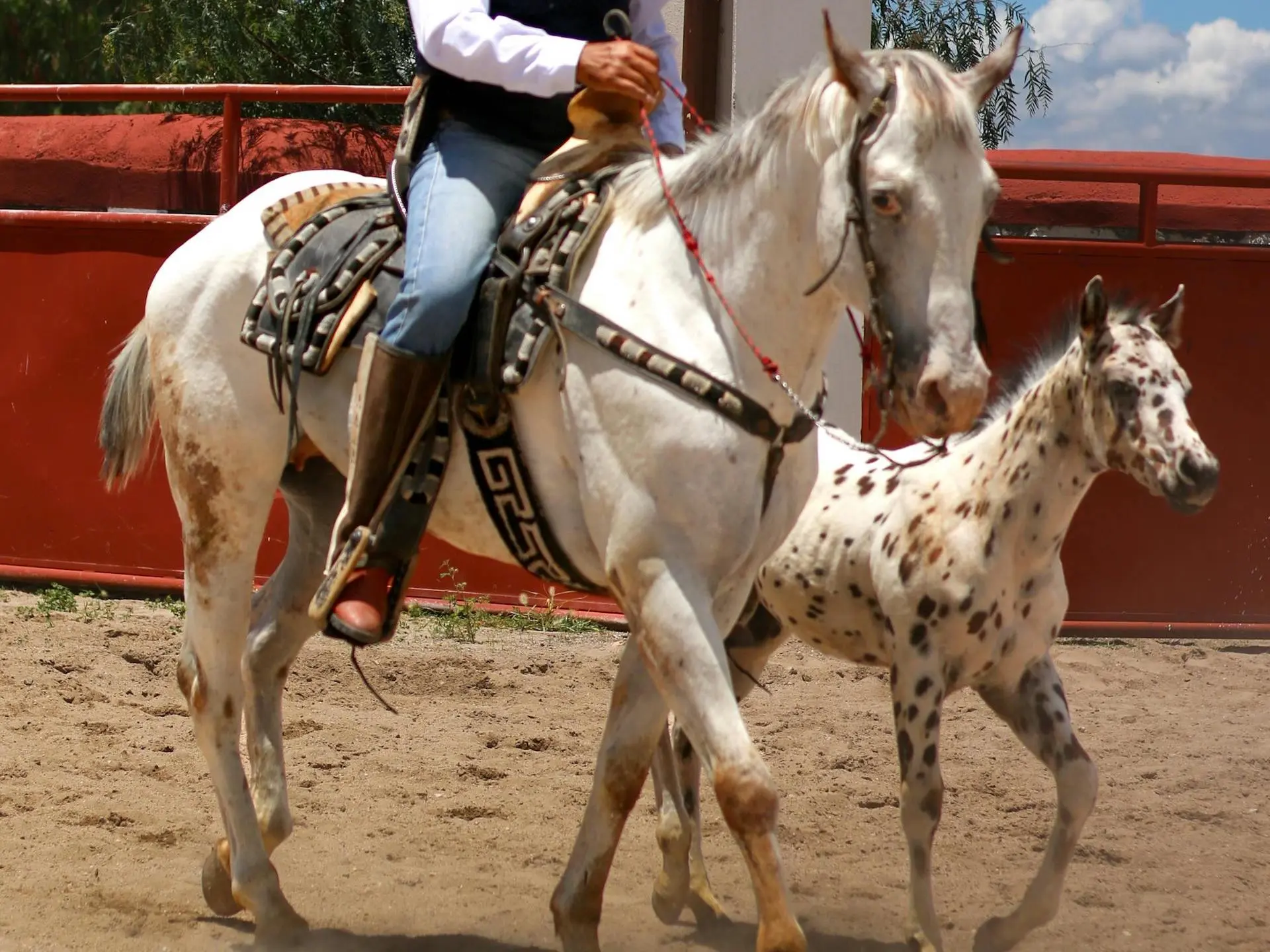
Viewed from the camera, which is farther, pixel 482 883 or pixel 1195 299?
pixel 1195 299

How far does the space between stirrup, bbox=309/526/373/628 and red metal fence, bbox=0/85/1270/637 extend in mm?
4224

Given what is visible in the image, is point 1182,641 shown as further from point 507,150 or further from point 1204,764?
point 507,150

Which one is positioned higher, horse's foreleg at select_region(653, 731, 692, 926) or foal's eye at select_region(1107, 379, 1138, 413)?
foal's eye at select_region(1107, 379, 1138, 413)

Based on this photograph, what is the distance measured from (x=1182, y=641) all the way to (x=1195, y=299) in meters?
1.66

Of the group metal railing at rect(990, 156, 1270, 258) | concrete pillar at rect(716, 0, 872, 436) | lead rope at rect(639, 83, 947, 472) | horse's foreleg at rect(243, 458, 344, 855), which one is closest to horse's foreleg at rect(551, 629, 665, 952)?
lead rope at rect(639, 83, 947, 472)

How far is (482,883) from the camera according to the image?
4.64 meters

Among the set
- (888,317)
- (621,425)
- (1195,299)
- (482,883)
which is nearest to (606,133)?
(621,425)

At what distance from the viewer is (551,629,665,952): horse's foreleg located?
357 centimetres

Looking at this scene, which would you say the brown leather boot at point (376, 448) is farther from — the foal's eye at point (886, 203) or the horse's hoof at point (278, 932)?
the foal's eye at point (886, 203)

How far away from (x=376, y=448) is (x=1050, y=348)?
2.17 meters

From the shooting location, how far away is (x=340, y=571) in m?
3.62

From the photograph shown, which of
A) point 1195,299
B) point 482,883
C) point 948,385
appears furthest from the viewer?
point 1195,299

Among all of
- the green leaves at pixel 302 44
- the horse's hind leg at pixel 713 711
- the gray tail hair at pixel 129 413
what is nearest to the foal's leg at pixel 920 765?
the horse's hind leg at pixel 713 711

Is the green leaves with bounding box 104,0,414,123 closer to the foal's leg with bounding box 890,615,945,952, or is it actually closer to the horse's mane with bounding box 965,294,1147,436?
the horse's mane with bounding box 965,294,1147,436
